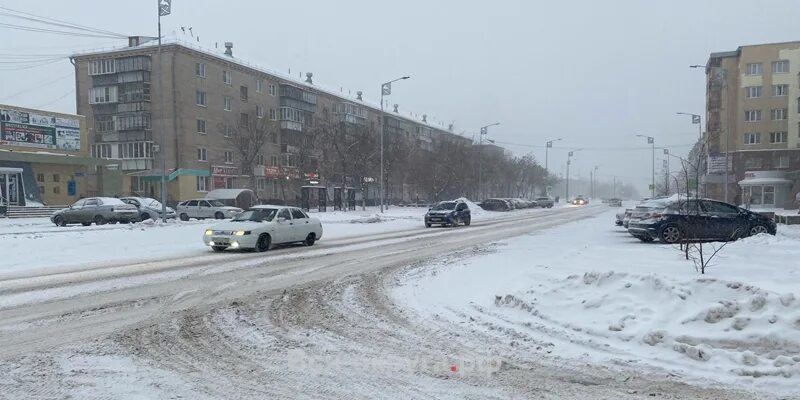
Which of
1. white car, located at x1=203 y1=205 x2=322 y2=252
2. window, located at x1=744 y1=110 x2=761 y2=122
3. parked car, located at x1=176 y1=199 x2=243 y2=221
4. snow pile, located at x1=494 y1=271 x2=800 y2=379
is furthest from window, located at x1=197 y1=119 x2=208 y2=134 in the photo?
window, located at x1=744 y1=110 x2=761 y2=122

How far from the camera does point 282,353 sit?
607 centimetres

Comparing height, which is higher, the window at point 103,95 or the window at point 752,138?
the window at point 103,95

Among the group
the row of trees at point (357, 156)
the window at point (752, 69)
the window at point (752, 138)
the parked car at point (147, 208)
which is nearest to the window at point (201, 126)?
the row of trees at point (357, 156)

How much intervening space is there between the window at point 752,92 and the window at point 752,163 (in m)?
7.23

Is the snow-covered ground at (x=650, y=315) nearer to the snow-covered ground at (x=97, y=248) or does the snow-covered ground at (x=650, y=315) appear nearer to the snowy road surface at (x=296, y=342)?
the snowy road surface at (x=296, y=342)

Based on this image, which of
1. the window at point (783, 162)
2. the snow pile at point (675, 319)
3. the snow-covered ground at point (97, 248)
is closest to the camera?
the snow pile at point (675, 319)

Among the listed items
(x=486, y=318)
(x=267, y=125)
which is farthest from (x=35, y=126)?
(x=486, y=318)

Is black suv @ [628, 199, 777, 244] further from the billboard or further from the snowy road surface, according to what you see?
the billboard

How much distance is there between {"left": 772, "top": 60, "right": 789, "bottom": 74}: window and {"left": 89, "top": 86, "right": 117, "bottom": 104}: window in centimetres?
7128

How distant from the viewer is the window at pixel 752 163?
64938mm

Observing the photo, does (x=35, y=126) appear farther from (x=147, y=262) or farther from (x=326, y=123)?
(x=147, y=262)

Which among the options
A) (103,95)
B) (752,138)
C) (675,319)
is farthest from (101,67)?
(752,138)

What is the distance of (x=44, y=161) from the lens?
4425 cm

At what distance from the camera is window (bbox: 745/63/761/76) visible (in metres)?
65.1
